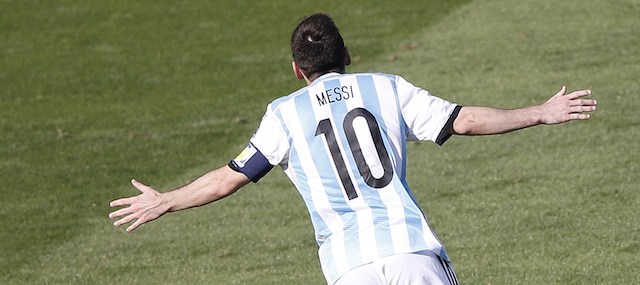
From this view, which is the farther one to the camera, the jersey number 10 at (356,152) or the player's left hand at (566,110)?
the player's left hand at (566,110)

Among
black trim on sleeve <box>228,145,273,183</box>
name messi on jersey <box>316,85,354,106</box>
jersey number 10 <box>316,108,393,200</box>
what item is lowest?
black trim on sleeve <box>228,145,273,183</box>

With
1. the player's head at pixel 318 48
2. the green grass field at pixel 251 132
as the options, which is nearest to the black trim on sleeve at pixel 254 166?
the player's head at pixel 318 48

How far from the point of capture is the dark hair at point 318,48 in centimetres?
608

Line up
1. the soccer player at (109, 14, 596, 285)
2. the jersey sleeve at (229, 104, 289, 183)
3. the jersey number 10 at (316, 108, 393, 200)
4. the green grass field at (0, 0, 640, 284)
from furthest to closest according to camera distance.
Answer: the green grass field at (0, 0, 640, 284), the jersey sleeve at (229, 104, 289, 183), the jersey number 10 at (316, 108, 393, 200), the soccer player at (109, 14, 596, 285)

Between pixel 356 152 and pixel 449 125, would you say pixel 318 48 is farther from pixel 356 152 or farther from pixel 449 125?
pixel 449 125

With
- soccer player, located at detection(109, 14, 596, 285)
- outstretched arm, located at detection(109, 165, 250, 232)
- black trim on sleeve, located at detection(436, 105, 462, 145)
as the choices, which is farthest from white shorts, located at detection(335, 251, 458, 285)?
outstretched arm, located at detection(109, 165, 250, 232)

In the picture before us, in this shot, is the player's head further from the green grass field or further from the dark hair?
the green grass field

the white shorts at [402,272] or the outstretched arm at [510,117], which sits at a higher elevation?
the outstretched arm at [510,117]

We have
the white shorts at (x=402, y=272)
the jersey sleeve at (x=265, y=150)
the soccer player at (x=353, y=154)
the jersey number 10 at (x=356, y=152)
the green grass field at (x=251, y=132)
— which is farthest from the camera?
the green grass field at (x=251, y=132)

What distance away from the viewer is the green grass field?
1045cm

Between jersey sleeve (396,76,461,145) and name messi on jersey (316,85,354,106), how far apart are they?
0.25m

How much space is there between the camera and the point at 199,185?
6125mm

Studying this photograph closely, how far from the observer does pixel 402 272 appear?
5.59 meters

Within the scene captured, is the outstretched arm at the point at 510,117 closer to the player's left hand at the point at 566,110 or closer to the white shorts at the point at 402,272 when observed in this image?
the player's left hand at the point at 566,110
